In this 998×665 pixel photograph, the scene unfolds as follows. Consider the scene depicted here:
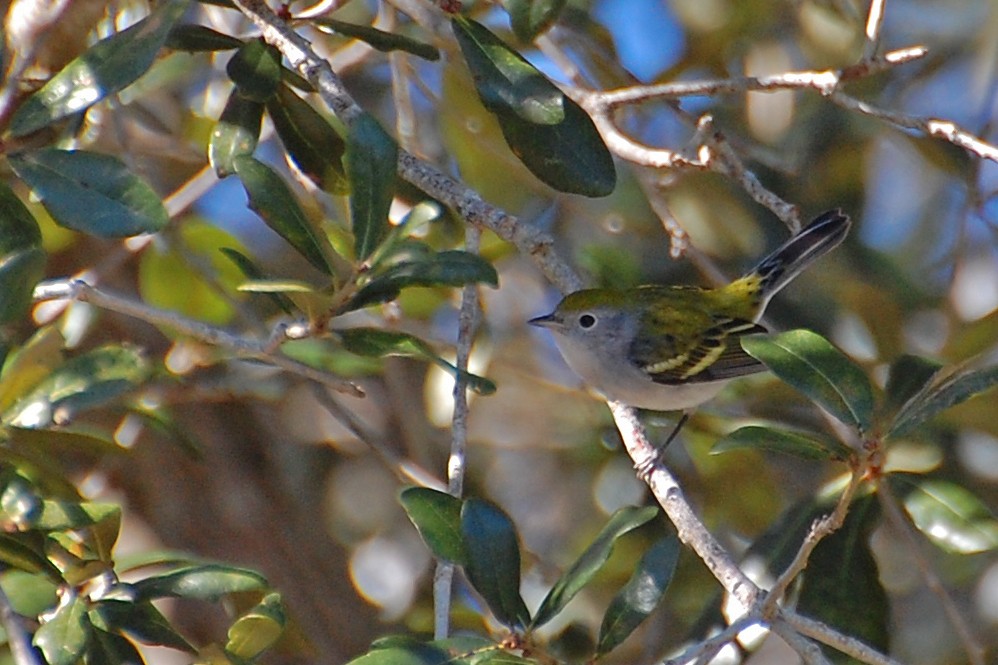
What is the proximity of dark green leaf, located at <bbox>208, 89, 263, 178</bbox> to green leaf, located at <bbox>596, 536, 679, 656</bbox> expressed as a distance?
1064 mm

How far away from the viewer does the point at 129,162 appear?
280 centimetres

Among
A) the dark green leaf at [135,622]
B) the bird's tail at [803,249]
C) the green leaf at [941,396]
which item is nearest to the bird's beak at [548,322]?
the bird's tail at [803,249]

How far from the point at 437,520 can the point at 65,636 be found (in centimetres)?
59

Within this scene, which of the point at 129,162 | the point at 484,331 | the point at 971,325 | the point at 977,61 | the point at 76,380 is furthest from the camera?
the point at 977,61

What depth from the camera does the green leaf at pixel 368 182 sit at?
76.7 inches

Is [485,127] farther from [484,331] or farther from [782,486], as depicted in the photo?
[782,486]

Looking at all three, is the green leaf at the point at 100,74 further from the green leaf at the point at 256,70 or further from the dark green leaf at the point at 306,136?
the dark green leaf at the point at 306,136

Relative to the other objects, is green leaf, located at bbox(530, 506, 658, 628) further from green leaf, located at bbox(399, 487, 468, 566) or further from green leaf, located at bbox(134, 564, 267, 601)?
green leaf, located at bbox(134, 564, 267, 601)

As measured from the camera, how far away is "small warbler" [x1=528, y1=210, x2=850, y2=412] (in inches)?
130

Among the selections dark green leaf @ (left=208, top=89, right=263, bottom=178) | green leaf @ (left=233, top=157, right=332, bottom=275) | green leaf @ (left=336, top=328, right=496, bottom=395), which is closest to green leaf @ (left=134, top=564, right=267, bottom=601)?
green leaf @ (left=336, top=328, right=496, bottom=395)

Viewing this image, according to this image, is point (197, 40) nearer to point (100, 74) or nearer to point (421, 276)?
point (100, 74)

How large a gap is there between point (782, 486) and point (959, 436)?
70cm

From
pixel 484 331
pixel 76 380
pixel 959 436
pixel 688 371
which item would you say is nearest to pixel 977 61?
pixel 959 436

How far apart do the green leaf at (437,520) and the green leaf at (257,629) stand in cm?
29
